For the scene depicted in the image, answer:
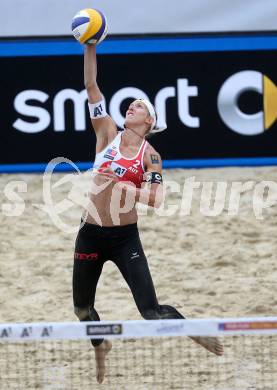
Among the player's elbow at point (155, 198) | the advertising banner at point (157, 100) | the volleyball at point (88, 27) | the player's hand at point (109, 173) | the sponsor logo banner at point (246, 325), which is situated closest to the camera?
the sponsor logo banner at point (246, 325)

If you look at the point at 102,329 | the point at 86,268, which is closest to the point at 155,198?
the point at 86,268

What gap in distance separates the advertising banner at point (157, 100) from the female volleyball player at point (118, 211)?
402cm

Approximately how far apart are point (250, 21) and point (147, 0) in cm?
129

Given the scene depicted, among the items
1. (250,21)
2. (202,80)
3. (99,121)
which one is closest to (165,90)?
(202,80)

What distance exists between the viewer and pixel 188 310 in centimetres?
975

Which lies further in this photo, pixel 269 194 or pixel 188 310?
pixel 269 194

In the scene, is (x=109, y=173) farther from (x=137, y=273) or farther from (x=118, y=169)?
(x=137, y=273)

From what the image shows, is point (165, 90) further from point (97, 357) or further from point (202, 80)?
point (97, 357)

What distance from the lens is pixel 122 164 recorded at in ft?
25.1

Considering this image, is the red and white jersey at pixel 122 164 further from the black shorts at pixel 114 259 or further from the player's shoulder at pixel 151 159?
the black shorts at pixel 114 259

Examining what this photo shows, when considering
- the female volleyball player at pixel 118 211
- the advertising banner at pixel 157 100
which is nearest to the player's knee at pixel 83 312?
the female volleyball player at pixel 118 211

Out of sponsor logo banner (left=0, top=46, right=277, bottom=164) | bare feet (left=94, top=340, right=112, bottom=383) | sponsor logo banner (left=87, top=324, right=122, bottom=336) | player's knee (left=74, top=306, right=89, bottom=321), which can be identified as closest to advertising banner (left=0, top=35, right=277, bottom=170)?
sponsor logo banner (left=0, top=46, right=277, bottom=164)

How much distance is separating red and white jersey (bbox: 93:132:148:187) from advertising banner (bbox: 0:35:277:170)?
4135 millimetres

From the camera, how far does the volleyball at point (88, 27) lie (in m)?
7.71
